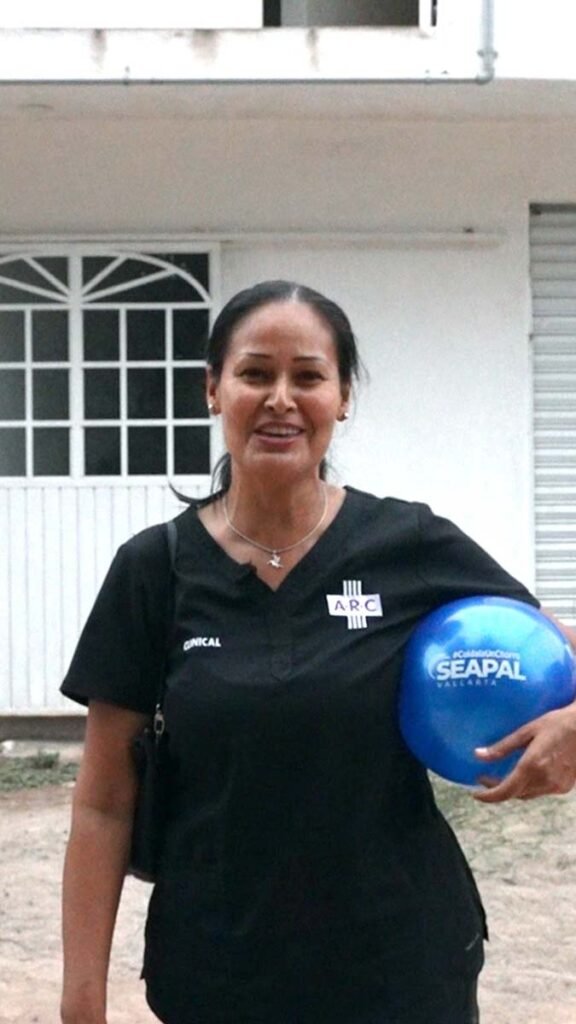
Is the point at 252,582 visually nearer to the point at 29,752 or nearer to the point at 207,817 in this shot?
the point at 207,817

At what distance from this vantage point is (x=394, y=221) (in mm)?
7859

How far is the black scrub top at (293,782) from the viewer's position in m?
2.18

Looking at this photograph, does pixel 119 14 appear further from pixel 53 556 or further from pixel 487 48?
→ pixel 53 556

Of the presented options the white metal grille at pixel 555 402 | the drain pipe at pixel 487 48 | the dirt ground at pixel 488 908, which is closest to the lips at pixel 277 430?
the dirt ground at pixel 488 908

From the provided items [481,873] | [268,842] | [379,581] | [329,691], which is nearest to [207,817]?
[268,842]

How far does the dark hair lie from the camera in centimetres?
234

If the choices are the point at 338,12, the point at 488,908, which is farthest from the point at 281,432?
the point at 338,12

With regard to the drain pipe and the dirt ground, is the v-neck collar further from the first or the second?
the drain pipe

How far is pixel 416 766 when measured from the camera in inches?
90.3

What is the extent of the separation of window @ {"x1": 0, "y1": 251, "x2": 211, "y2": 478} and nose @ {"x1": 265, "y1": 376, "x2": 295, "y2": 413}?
5665 mm

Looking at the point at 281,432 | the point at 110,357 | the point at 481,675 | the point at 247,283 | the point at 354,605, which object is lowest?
the point at 481,675

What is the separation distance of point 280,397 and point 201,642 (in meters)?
0.36

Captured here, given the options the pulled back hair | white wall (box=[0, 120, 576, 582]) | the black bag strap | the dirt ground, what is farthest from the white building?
the black bag strap

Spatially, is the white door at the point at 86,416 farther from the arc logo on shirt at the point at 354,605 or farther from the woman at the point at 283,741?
the arc logo on shirt at the point at 354,605
